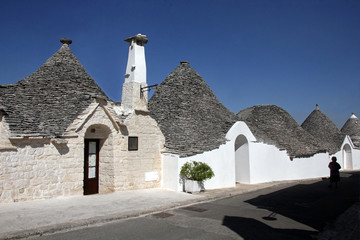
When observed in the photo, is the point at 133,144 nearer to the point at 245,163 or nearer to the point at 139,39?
the point at 139,39

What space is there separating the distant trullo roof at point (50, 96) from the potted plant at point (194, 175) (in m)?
Answer: 4.68

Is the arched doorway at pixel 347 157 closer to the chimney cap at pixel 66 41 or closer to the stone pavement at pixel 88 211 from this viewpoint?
the stone pavement at pixel 88 211

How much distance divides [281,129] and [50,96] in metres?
16.8

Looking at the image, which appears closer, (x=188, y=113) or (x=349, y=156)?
(x=188, y=113)

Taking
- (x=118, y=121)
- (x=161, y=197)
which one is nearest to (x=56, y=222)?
(x=161, y=197)

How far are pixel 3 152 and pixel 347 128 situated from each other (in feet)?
114

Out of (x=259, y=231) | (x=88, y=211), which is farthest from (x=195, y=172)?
(x=259, y=231)

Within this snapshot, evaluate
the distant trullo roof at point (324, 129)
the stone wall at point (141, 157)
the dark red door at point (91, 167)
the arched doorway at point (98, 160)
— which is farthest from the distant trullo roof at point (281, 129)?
the dark red door at point (91, 167)

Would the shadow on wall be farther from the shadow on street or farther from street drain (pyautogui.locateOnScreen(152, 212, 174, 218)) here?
street drain (pyautogui.locateOnScreen(152, 212, 174, 218))

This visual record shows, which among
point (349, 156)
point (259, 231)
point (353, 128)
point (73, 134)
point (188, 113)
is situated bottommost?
point (259, 231)

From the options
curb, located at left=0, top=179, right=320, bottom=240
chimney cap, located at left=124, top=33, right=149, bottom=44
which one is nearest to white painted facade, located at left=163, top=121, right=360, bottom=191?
curb, located at left=0, top=179, right=320, bottom=240

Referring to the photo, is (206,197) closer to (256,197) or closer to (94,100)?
(256,197)

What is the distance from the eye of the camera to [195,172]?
38.2 ft

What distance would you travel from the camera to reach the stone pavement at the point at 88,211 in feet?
21.0
